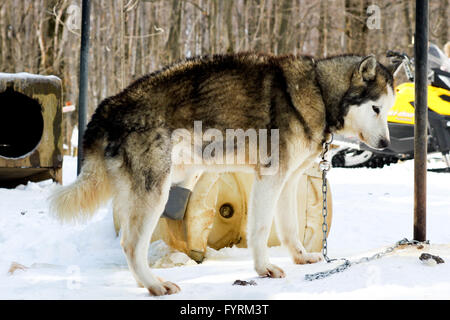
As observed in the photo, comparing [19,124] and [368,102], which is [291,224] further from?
[19,124]

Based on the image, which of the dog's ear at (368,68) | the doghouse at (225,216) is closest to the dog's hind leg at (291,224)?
the doghouse at (225,216)

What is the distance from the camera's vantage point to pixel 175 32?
59.1 feet

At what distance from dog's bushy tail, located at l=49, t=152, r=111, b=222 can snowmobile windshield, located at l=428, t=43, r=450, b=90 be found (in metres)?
5.15

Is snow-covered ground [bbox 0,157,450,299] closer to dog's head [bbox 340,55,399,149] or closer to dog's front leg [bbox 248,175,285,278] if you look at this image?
dog's front leg [bbox 248,175,285,278]

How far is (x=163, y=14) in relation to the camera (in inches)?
840

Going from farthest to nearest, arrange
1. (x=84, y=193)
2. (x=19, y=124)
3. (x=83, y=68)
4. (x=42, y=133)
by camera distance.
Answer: (x=19, y=124)
(x=42, y=133)
(x=83, y=68)
(x=84, y=193)

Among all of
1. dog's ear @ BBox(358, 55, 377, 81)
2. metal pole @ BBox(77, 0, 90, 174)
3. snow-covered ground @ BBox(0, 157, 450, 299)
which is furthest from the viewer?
metal pole @ BBox(77, 0, 90, 174)

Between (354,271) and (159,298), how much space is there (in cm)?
96

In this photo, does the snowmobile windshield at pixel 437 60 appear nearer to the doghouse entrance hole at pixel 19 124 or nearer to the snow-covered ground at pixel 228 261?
the snow-covered ground at pixel 228 261

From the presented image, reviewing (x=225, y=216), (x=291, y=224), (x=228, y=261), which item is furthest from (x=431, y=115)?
(x=228, y=261)

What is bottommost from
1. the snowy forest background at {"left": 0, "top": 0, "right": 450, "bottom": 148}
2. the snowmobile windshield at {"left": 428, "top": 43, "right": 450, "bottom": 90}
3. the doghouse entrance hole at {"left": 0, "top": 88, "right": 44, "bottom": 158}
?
the doghouse entrance hole at {"left": 0, "top": 88, "right": 44, "bottom": 158}

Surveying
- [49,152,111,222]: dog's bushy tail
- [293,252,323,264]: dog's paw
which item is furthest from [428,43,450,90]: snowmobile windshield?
[49,152,111,222]: dog's bushy tail

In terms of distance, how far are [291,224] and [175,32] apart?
15.9m

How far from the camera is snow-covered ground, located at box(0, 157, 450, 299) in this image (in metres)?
2.31
